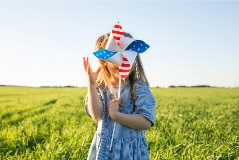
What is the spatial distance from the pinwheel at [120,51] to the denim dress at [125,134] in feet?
0.75

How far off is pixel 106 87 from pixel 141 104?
0.41m

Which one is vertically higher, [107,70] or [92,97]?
[107,70]

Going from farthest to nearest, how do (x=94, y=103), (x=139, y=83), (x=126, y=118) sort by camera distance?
A: (x=139, y=83)
(x=94, y=103)
(x=126, y=118)

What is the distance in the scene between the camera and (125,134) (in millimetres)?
2996

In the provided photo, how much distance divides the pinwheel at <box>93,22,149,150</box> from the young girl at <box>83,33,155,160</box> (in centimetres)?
16

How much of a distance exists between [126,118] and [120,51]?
0.58 metres

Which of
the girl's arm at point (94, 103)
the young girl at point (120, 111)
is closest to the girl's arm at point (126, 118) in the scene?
the young girl at point (120, 111)

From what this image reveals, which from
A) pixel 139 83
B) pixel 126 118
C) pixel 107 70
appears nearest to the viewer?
pixel 126 118

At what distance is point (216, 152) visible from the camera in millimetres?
5508

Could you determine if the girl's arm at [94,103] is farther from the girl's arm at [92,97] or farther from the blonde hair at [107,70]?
the blonde hair at [107,70]

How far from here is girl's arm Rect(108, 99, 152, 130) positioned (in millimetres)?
2867

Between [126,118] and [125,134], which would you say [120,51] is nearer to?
[126,118]

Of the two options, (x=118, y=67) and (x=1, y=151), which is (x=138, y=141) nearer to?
(x=118, y=67)

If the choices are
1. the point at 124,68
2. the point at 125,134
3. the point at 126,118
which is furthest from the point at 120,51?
the point at 125,134
